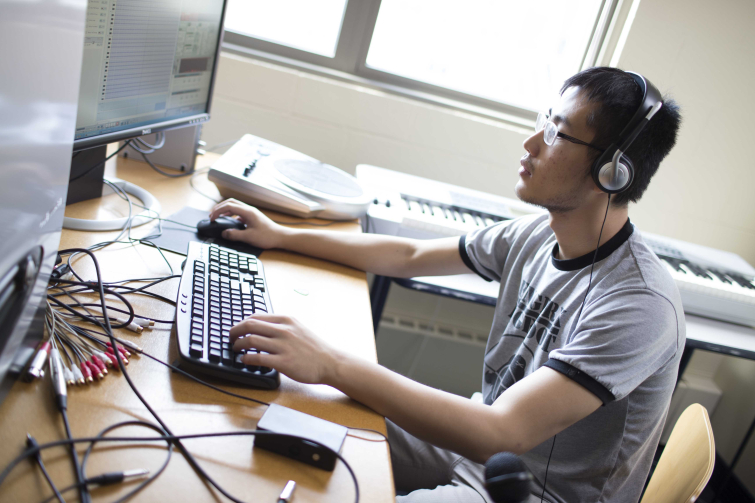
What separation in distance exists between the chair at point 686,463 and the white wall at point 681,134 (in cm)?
129

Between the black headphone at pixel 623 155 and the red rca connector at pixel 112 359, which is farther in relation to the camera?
the black headphone at pixel 623 155

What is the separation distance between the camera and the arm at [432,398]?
0.72 metres

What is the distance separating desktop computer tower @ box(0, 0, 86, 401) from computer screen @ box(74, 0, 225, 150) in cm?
36

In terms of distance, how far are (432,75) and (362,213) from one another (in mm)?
993

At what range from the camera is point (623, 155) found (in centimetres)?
94

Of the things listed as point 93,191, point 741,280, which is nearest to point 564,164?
point 93,191

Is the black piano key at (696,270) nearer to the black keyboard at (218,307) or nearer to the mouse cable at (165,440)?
the black keyboard at (218,307)

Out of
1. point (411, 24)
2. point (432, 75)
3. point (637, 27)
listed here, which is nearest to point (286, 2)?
point (411, 24)

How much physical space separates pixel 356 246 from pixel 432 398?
0.49 meters

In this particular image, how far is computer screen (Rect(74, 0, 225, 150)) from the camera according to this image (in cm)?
91

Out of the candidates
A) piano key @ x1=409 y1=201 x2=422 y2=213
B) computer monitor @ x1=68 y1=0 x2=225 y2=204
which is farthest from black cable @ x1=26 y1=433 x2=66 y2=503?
piano key @ x1=409 y1=201 x2=422 y2=213

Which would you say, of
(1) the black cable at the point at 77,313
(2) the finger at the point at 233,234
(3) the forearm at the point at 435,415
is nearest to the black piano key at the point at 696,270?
(3) the forearm at the point at 435,415

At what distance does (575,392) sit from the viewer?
78 cm

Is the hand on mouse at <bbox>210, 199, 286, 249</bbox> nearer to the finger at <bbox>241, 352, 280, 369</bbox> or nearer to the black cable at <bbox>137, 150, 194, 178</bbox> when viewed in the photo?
the black cable at <bbox>137, 150, 194, 178</bbox>
